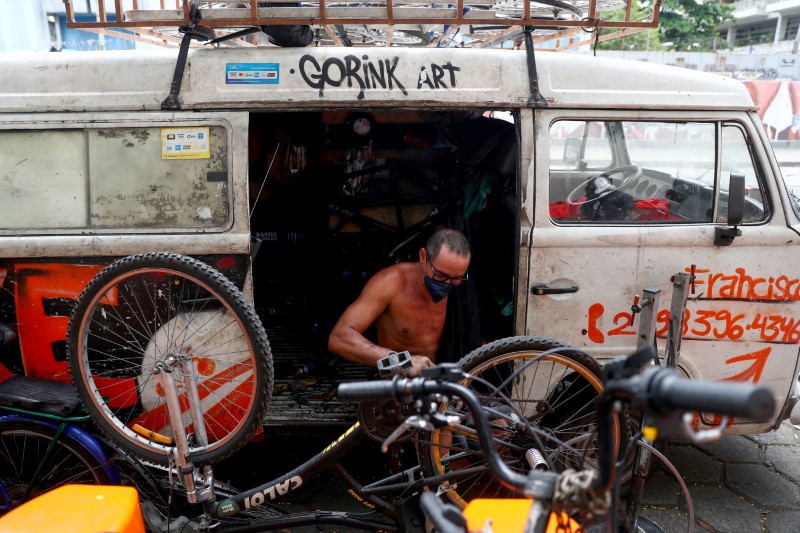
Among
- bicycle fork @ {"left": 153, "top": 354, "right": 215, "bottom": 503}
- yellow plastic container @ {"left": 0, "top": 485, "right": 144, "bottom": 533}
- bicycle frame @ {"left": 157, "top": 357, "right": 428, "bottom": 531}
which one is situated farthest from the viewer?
bicycle frame @ {"left": 157, "top": 357, "right": 428, "bottom": 531}

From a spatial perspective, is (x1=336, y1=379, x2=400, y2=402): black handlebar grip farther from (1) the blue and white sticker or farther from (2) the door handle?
(1) the blue and white sticker

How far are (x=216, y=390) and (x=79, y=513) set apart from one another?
44.2 inches

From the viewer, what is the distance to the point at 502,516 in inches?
84.4

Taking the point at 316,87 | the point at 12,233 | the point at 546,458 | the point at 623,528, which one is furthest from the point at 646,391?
the point at 12,233

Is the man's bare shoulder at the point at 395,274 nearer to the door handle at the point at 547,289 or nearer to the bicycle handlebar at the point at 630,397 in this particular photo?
the door handle at the point at 547,289

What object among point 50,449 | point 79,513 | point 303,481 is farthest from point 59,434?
point 303,481

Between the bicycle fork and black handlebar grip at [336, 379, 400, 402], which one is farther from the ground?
black handlebar grip at [336, 379, 400, 402]

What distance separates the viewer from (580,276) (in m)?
3.27

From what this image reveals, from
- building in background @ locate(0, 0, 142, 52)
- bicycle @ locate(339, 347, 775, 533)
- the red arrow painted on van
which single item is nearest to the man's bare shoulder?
bicycle @ locate(339, 347, 775, 533)

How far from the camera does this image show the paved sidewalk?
352 centimetres

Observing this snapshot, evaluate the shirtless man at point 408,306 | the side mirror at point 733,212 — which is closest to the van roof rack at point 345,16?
the side mirror at point 733,212

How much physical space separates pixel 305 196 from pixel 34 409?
2626 millimetres

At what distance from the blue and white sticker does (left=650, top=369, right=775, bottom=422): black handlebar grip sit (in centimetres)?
243

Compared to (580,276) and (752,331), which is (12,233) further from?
(752,331)
